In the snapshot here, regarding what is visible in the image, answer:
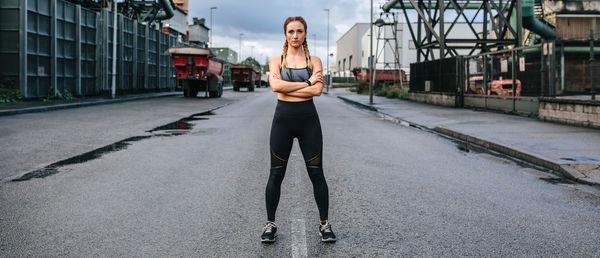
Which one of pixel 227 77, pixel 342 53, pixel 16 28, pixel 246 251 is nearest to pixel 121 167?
pixel 246 251

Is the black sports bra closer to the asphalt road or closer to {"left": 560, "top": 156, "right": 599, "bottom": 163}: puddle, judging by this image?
the asphalt road

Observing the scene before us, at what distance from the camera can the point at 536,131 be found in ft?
41.0

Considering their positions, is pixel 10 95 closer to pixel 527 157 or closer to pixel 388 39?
pixel 527 157

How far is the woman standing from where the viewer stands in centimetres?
399

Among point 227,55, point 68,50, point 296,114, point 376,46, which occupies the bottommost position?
point 296,114

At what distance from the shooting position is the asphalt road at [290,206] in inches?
163

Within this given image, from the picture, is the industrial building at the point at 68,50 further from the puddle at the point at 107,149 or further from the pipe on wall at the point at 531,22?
A: the pipe on wall at the point at 531,22

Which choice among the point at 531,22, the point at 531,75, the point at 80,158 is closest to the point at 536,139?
the point at 531,75

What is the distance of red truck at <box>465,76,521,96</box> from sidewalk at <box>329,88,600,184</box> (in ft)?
4.70

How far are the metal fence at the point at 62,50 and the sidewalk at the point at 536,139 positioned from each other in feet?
54.3

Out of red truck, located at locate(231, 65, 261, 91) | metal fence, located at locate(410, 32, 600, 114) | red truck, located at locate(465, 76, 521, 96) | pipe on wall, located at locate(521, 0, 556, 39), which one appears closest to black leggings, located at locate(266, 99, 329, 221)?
metal fence, located at locate(410, 32, 600, 114)

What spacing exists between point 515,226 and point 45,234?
13.5ft

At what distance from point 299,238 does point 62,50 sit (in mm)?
24772

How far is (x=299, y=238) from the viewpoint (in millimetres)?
4316
